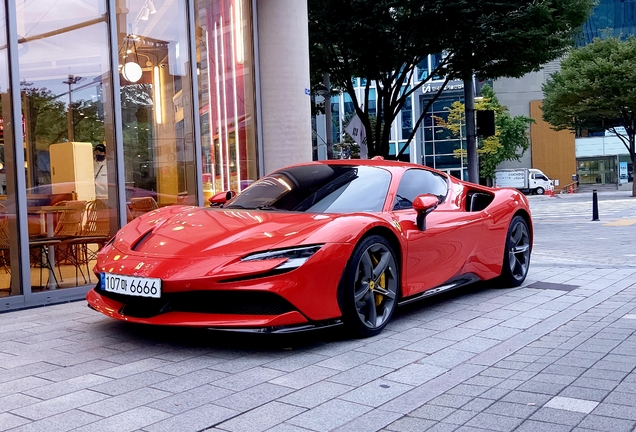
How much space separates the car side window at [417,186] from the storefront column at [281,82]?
185 inches

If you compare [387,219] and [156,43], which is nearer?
[387,219]

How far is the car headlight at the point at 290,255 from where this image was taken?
4.24 m

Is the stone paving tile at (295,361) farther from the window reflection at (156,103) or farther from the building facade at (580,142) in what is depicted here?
the building facade at (580,142)

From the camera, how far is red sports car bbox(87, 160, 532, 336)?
422 centimetres

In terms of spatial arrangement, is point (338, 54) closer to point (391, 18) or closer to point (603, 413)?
point (391, 18)

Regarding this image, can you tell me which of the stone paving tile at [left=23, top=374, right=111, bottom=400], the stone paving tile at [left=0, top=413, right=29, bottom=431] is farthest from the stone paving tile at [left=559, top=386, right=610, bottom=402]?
the stone paving tile at [left=0, top=413, right=29, bottom=431]

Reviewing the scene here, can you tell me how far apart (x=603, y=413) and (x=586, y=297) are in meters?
3.55

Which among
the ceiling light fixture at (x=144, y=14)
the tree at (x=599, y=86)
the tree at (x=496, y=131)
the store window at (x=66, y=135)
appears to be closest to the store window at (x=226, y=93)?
the ceiling light fixture at (x=144, y=14)

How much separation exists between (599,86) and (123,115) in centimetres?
3317

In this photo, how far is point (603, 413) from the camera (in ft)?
10.8

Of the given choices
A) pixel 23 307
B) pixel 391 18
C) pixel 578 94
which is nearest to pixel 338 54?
pixel 391 18

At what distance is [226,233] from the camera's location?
4.58m

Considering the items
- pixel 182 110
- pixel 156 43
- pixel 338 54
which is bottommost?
pixel 182 110

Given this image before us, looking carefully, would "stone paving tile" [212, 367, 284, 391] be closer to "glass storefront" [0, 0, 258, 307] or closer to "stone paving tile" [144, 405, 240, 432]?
"stone paving tile" [144, 405, 240, 432]
